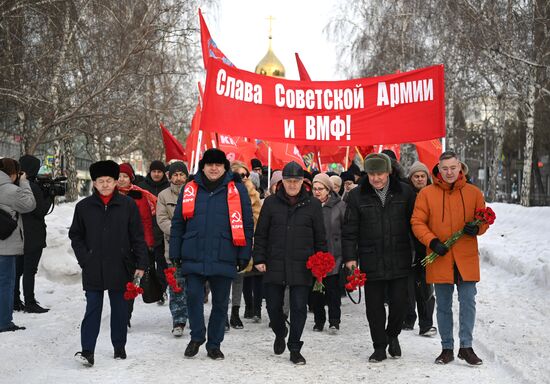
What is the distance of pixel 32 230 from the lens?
914 centimetres

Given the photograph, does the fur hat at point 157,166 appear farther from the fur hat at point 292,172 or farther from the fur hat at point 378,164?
the fur hat at point 378,164

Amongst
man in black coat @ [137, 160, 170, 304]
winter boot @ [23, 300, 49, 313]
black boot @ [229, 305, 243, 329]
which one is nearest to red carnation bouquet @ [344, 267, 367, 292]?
black boot @ [229, 305, 243, 329]

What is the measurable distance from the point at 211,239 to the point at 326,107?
14.6 feet

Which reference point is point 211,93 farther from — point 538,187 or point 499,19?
point 538,187

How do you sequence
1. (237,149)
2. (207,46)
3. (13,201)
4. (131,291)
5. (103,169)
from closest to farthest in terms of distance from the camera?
(131,291) → (103,169) → (13,201) → (207,46) → (237,149)

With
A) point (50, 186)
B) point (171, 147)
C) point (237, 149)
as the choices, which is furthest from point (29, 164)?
point (171, 147)

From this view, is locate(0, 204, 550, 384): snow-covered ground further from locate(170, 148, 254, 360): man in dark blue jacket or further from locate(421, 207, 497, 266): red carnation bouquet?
locate(421, 207, 497, 266): red carnation bouquet

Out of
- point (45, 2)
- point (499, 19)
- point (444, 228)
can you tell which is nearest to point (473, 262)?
point (444, 228)

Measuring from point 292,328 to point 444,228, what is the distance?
1571 millimetres

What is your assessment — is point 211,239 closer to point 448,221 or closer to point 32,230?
point 448,221

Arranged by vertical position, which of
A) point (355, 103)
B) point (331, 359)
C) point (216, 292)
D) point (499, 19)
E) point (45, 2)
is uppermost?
point (499, 19)

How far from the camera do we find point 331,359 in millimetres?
7023

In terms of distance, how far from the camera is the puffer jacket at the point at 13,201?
25.9 ft

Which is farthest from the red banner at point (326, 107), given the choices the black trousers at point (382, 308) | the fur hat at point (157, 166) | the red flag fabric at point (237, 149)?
the red flag fabric at point (237, 149)
